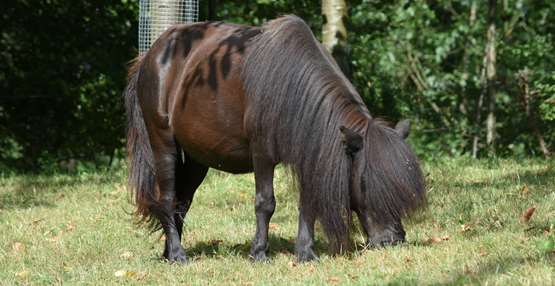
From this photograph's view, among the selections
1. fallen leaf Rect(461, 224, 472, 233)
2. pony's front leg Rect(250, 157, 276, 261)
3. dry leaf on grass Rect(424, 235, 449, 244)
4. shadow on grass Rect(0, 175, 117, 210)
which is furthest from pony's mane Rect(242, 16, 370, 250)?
shadow on grass Rect(0, 175, 117, 210)

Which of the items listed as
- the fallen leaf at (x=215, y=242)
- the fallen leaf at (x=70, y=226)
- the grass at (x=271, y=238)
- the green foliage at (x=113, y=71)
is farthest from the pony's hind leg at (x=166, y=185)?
the green foliage at (x=113, y=71)

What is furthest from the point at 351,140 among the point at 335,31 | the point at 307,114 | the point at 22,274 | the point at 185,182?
the point at 335,31

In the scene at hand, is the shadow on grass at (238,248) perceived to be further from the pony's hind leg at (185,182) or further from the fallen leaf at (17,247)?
the fallen leaf at (17,247)

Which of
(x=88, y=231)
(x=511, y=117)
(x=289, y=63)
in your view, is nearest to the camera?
(x=289, y=63)

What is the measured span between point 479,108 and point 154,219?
30.8ft

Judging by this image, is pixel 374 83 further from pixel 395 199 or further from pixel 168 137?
pixel 395 199

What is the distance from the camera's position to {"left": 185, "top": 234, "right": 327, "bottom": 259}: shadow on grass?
6871 millimetres

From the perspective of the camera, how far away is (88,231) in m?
8.16

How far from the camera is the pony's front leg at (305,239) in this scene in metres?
6.25

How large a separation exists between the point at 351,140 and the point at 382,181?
329mm

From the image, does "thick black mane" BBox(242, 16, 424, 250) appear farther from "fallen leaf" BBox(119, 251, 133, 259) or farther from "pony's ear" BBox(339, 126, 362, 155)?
"fallen leaf" BBox(119, 251, 133, 259)

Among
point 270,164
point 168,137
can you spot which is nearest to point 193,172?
point 168,137

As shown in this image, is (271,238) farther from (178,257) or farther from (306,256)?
(306,256)

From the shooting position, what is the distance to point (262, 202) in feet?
20.9
